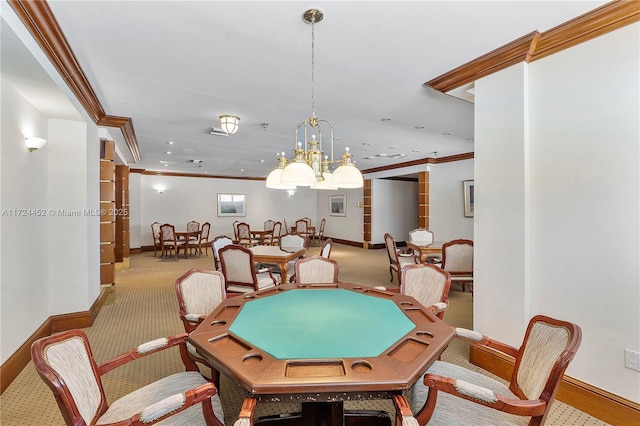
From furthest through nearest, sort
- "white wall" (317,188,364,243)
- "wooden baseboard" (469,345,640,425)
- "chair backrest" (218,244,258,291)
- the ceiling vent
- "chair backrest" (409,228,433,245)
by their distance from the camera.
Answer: "white wall" (317,188,364,243) < "chair backrest" (409,228,433,245) < the ceiling vent < "chair backrest" (218,244,258,291) < "wooden baseboard" (469,345,640,425)

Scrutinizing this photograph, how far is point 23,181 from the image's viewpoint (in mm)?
2736

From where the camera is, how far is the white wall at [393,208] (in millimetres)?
10141

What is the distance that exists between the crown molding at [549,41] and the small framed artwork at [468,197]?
493 centimetres

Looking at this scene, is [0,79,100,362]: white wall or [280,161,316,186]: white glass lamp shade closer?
[280,161,316,186]: white glass lamp shade

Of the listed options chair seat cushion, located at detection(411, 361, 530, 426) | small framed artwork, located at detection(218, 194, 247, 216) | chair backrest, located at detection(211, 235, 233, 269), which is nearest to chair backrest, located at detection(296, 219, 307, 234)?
small framed artwork, located at detection(218, 194, 247, 216)

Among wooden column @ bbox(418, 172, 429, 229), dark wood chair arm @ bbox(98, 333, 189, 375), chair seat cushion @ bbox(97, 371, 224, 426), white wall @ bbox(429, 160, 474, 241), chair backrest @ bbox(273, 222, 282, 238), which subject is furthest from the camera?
chair backrest @ bbox(273, 222, 282, 238)

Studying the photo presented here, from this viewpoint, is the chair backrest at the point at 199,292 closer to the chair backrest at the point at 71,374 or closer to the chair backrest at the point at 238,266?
the chair backrest at the point at 71,374

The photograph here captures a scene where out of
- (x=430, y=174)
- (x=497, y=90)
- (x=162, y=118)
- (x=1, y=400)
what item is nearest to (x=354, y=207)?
(x=430, y=174)

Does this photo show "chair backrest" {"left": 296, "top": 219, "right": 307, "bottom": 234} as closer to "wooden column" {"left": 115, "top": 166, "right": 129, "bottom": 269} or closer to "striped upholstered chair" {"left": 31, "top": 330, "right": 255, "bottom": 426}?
"wooden column" {"left": 115, "top": 166, "right": 129, "bottom": 269}

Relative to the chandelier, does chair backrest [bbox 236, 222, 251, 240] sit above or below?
below

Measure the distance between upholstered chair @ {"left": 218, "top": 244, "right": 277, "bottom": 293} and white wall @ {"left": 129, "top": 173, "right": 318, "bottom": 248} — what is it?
7279 mm

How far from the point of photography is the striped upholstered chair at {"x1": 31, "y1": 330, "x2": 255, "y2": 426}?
3.80 feet

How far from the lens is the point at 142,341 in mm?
3248

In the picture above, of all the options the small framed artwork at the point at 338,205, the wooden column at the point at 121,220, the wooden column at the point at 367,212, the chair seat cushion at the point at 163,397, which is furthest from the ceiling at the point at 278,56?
the small framed artwork at the point at 338,205
